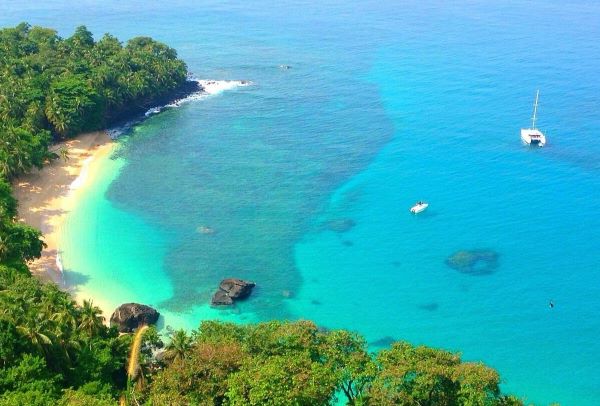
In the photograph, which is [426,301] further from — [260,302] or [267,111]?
[267,111]

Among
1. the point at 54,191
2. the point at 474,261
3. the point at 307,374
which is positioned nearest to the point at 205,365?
the point at 307,374

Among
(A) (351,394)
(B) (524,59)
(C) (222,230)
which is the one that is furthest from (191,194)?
(B) (524,59)

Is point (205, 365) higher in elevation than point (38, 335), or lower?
lower

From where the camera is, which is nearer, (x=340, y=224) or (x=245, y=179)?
(x=340, y=224)

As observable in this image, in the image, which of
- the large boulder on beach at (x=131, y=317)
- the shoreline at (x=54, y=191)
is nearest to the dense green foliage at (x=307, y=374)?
the large boulder on beach at (x=131, y=317)

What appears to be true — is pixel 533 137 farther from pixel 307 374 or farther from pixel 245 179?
pixel 307 374

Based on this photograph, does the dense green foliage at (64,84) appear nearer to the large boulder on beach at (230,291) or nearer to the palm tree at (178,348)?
the large boulder on beach at (230,291)

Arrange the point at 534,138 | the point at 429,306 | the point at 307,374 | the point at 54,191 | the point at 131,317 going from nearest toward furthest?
1. the point at 307,374
2. the point at 131,317
3. the point at 429,306
4. the point at 54,191
5. the point at 534,138
